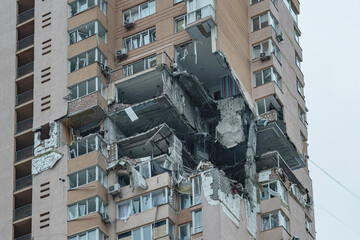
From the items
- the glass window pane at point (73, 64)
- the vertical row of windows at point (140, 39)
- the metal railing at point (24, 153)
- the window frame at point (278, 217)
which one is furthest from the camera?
the vertical row of windows at point (140, 39)

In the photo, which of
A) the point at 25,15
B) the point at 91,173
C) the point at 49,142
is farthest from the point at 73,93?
the point at 25,15

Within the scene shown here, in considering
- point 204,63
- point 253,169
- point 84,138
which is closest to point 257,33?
point 204,63

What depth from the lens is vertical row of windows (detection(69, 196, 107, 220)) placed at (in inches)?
2375

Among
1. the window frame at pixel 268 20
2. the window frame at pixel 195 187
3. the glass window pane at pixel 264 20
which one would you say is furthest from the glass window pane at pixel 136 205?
the glass window pane at pixel 264 20

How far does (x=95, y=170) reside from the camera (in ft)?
202

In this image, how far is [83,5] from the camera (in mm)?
68500

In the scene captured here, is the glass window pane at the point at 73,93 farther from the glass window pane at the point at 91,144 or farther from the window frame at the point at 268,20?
the window frame at the point at 268,20

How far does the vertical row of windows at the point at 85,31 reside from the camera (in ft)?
220

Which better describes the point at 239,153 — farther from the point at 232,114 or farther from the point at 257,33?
the point at 257,33

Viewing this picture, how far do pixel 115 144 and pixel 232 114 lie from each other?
8516 mm

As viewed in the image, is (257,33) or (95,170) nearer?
(95,170)

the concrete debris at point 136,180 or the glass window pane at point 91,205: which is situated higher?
the concrete debris at point 136,180

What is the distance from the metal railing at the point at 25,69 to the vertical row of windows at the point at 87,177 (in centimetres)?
1081

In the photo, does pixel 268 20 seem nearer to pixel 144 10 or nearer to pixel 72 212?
pixel 144 10
